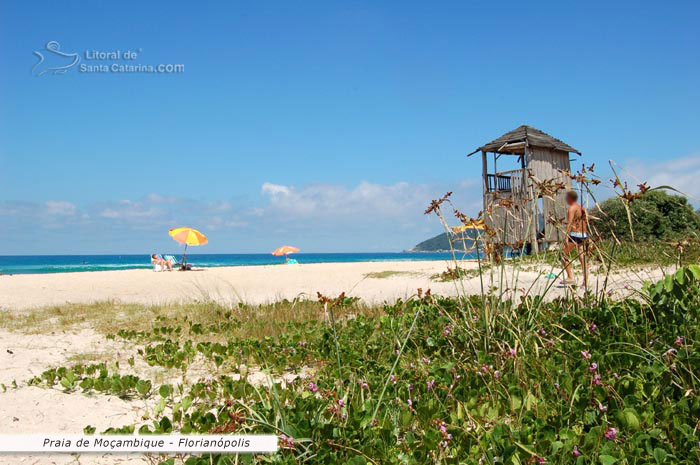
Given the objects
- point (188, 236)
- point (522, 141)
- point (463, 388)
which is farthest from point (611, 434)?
point (188, 236)

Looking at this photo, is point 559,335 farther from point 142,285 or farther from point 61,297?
point 142,285

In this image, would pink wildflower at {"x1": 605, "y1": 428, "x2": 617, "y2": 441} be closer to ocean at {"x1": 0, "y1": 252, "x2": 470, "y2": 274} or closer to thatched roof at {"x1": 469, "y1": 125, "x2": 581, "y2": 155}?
thatched roof at {"x1": 469, "y1": 125, "x2": 581, "y2": 155}

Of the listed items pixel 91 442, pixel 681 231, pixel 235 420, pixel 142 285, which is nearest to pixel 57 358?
pixel 91 442

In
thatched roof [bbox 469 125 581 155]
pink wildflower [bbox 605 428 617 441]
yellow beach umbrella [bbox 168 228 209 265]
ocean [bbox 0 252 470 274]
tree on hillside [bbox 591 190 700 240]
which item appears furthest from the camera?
ocean [bbox 0 252 470 274]

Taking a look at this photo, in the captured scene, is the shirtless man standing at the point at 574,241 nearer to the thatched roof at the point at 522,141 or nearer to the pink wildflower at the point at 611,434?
the pink wildflower at the point at 611,434

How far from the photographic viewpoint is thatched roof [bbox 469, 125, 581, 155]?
61.6 ft

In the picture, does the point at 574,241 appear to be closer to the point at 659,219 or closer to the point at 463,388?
the point at 463,388

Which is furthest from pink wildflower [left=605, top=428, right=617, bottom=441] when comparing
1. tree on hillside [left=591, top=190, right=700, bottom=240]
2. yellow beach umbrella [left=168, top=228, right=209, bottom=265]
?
yellow beach umbrella [left=168, top=228, right=209, bottom=265]

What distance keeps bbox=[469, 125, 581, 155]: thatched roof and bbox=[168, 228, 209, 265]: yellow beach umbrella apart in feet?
49.0

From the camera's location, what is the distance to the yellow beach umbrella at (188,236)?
26125 mm

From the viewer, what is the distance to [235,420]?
8.44 ft

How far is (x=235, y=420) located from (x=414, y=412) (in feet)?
3.38

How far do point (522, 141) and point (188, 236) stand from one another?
57.1ft

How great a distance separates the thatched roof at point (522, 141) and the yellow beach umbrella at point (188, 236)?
49.0 feet
